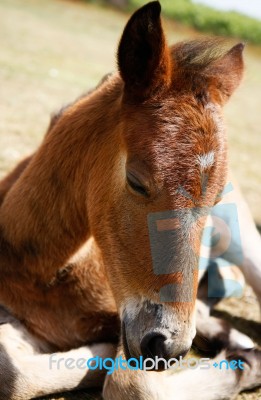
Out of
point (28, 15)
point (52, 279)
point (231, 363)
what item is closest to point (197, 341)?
point (231, 363)

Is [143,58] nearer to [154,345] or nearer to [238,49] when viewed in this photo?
[238,49]

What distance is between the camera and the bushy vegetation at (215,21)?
35.0 metres

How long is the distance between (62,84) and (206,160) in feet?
34.9

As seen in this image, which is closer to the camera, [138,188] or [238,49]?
[138,188]

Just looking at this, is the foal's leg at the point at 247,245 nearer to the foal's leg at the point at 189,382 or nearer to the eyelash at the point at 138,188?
the foal's leg at the point at 189,382

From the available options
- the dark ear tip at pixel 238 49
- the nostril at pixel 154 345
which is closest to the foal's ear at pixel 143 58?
the dark ear tip at pixel 238 49

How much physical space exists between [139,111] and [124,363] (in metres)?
1.46

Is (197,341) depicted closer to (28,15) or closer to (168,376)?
(168,376)

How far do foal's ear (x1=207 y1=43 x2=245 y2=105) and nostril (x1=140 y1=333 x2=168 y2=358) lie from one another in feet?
4.06

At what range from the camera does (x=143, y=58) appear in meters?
2.61

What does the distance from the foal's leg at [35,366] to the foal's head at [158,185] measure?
0.73 meters

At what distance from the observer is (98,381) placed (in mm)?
3166

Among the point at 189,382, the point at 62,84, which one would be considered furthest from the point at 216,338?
the point at 62,84

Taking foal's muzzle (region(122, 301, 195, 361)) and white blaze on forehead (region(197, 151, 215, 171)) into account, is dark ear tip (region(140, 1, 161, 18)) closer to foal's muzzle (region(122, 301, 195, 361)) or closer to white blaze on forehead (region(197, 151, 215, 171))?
white blaze on forehead (region(197, 151, 215, 171))
